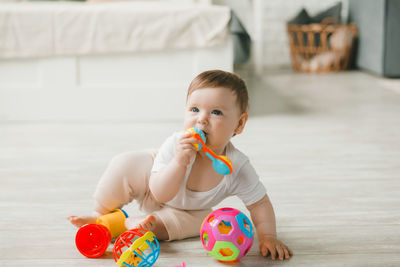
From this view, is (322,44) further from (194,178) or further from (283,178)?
(194,178)

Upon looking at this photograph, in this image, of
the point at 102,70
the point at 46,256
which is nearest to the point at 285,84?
the point at 102,70

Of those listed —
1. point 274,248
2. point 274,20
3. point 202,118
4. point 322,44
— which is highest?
point 202,118

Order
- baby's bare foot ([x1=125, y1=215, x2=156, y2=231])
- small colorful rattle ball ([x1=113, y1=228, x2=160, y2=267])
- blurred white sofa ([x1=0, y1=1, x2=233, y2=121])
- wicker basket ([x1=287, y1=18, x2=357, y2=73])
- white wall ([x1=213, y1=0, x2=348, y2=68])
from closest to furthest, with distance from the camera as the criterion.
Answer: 1. small colorful rattle ball ([x1=113, y1=228, x2=160, y2=267])
2. baby's bare foot ([x1=125, y1=215, x2=156, y2=231])
3. blurred white sofa ([x1=0, y1=1, x2=233, y2=121])
4. wicker basket ([x1=287, y1=18, x2=357, y2=73])
5. white wall ([x1=213, y1=0, x2=348, y2=68])

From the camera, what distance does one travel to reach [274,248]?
94 centimetres

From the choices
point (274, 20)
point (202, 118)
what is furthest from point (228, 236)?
point (274, 20)

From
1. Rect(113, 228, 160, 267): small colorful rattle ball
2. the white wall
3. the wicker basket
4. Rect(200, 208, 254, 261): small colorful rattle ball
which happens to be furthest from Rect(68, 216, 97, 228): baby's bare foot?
the white wall

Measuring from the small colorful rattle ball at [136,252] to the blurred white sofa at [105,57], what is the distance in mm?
1336

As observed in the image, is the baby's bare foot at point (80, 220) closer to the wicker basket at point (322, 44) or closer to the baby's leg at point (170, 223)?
the baby's leg at point (170, 223)

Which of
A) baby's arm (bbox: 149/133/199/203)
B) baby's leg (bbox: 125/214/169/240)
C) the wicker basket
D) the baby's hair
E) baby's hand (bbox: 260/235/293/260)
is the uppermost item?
the baby's hair

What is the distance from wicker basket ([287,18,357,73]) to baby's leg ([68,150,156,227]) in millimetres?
2928

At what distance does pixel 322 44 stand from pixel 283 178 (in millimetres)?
2529

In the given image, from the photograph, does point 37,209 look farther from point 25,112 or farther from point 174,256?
point 25,112

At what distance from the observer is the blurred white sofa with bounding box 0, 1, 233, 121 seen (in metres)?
2.13

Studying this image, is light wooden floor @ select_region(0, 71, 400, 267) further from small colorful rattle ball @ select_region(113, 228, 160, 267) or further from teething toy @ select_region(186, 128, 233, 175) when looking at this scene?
teething toy @ select_region(186, 128, 233, 175)
